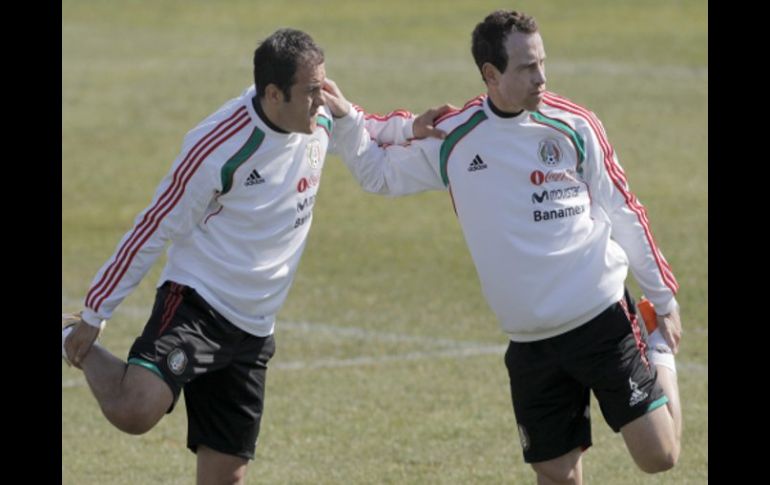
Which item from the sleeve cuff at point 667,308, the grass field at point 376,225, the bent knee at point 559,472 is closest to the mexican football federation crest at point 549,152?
the sleeve cuff at point 667,308

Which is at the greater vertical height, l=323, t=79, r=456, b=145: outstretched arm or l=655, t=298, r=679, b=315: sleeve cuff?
l=323, t=79, r=456, b=145: outstretched arm

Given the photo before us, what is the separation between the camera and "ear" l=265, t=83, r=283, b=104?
7.30 meters

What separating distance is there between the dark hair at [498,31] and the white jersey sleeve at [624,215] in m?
0.52

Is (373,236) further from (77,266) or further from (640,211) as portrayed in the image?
(640,211)

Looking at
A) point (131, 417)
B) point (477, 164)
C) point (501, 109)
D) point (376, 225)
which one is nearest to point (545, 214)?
point (477, 164)

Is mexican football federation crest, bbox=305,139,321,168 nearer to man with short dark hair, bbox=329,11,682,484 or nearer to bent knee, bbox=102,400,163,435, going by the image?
man with short dark hair, bbox=329,11,682,484

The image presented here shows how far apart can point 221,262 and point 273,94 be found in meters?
0.83

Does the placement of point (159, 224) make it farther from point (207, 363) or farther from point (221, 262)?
point (207, 363)

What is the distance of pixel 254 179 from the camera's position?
736cm

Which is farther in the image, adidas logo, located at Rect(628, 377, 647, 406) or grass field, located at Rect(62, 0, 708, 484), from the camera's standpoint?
grass field, located at Rect(62, 0, 708, 484)

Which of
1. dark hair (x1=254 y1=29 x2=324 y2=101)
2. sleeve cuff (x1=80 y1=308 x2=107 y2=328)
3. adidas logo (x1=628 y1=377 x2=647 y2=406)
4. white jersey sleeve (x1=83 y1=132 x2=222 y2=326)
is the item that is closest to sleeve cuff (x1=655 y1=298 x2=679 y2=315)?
adidas logo (x1=628 y1=377 x2=647 y2=406)

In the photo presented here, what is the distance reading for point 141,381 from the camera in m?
7.31

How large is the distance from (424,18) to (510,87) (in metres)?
23.3
